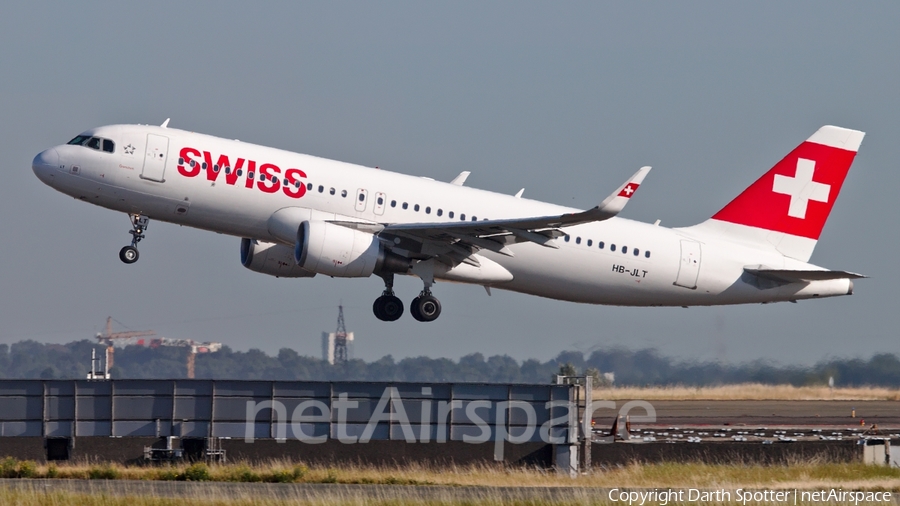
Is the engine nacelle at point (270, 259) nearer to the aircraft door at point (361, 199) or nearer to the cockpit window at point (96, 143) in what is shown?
the aircraft door at point (361, 199)

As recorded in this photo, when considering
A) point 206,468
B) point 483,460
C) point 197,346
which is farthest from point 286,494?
point 197,346

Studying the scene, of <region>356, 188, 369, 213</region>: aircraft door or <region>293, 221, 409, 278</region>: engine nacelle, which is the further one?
<region>356, 188, 369, 213</region>: aircraft door

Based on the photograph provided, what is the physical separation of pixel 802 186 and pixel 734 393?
31.3ft

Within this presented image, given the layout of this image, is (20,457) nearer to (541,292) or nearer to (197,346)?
(541,292)

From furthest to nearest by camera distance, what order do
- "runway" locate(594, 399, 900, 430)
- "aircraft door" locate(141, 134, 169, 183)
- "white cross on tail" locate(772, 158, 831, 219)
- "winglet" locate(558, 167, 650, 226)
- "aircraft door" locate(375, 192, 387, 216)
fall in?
"runway" locate(594, 399, 900, 430), "white cross on tail" locate(772, 158, 831, 219), "aircraft door" locate(375, 192, 387, 216), "aircraft door" locate(141, 134, 169, 183), "winglet" locate(558, 167, 650, 226)

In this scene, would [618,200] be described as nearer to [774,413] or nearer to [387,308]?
[387,308]

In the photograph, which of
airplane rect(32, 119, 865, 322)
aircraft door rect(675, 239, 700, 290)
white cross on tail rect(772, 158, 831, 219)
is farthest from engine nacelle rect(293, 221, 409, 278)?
white cross on tail rect(772, 158, 831, 219)

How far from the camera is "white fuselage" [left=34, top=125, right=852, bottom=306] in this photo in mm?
33656

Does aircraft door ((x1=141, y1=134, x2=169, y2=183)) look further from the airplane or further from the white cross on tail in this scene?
the white cross on tail

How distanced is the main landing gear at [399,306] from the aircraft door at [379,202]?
2.30 meters

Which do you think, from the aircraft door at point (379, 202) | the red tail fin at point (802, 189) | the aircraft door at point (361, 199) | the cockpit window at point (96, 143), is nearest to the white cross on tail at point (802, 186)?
the red tail fin at point (802, 189)

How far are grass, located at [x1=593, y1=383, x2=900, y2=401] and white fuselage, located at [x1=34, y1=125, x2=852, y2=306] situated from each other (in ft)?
25.8

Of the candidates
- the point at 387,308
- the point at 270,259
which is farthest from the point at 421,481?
the point at 270,259

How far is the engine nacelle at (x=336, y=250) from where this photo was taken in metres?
33.4
